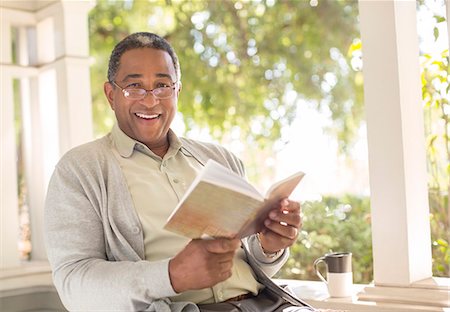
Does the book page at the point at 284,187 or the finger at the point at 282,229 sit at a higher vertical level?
the book page at the point at 284,187

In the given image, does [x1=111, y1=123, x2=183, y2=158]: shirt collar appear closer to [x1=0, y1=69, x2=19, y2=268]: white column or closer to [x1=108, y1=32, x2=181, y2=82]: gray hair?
[x1=108, y1=32, x2=181, y2=82]: gray hair

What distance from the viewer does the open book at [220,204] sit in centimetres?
156

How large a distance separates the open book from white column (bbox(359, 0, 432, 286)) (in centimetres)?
77

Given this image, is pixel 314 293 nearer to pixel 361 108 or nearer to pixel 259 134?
pixel 259 134

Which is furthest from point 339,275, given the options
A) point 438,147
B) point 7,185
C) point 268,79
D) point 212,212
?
point 268,79

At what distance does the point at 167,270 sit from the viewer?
5.94 ft

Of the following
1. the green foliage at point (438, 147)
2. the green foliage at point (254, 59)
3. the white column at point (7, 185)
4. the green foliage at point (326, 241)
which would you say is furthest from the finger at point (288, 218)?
the green foliage at point (254, 59)

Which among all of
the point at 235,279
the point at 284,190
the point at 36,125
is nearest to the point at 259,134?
the point at 36,125

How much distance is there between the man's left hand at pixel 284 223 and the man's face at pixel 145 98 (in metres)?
0.50

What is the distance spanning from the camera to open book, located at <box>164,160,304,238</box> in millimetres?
1563

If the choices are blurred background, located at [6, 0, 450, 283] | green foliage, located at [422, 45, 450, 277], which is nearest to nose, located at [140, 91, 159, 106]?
green foliage, located at [422, 45, 450, 277]

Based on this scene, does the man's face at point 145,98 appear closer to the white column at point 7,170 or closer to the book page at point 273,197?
the book page at point 273,197

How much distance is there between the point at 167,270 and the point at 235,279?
384mm

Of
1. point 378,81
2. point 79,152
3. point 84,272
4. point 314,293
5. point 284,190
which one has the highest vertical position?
point 378,81
